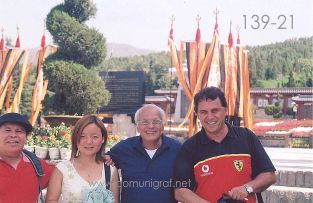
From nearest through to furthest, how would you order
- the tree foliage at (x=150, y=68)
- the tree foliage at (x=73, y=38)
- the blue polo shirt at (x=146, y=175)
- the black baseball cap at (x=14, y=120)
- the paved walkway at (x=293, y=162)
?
the black baseball cap at (x=14, y=120)
the blue polo shirt at (x=146, y=175)
the paved walkway at (x=293, y=162)
the tree foliage at (x=73, y=38)
the tree foliage at (x=150, y=68)

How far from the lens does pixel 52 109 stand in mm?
13719

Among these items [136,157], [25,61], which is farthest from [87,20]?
[136,157]

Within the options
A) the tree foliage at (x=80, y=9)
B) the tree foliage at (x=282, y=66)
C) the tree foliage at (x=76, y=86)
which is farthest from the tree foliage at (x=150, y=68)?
the tree foliage at (x=282, y=66)

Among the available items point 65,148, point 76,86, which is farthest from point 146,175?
point 76,86

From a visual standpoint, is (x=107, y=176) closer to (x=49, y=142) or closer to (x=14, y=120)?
(x=14, y=120)

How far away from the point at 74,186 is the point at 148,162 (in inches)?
18.7

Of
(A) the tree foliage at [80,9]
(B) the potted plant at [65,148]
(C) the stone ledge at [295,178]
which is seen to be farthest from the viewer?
(A) the tree foliage at [80,9]

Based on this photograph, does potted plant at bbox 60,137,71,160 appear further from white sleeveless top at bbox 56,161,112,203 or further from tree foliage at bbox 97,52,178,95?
tree foliage at bbox 97,52,178,95

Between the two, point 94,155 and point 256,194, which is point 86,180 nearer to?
point 94,155

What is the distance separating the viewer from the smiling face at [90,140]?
8.73ft

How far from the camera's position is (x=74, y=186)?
2.57m

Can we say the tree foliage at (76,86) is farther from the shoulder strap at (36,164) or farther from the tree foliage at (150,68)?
the shoulder strap at (36,164)

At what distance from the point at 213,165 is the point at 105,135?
66 cm

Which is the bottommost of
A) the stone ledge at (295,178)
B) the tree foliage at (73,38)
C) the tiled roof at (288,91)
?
the stone ledge at (295,178)
